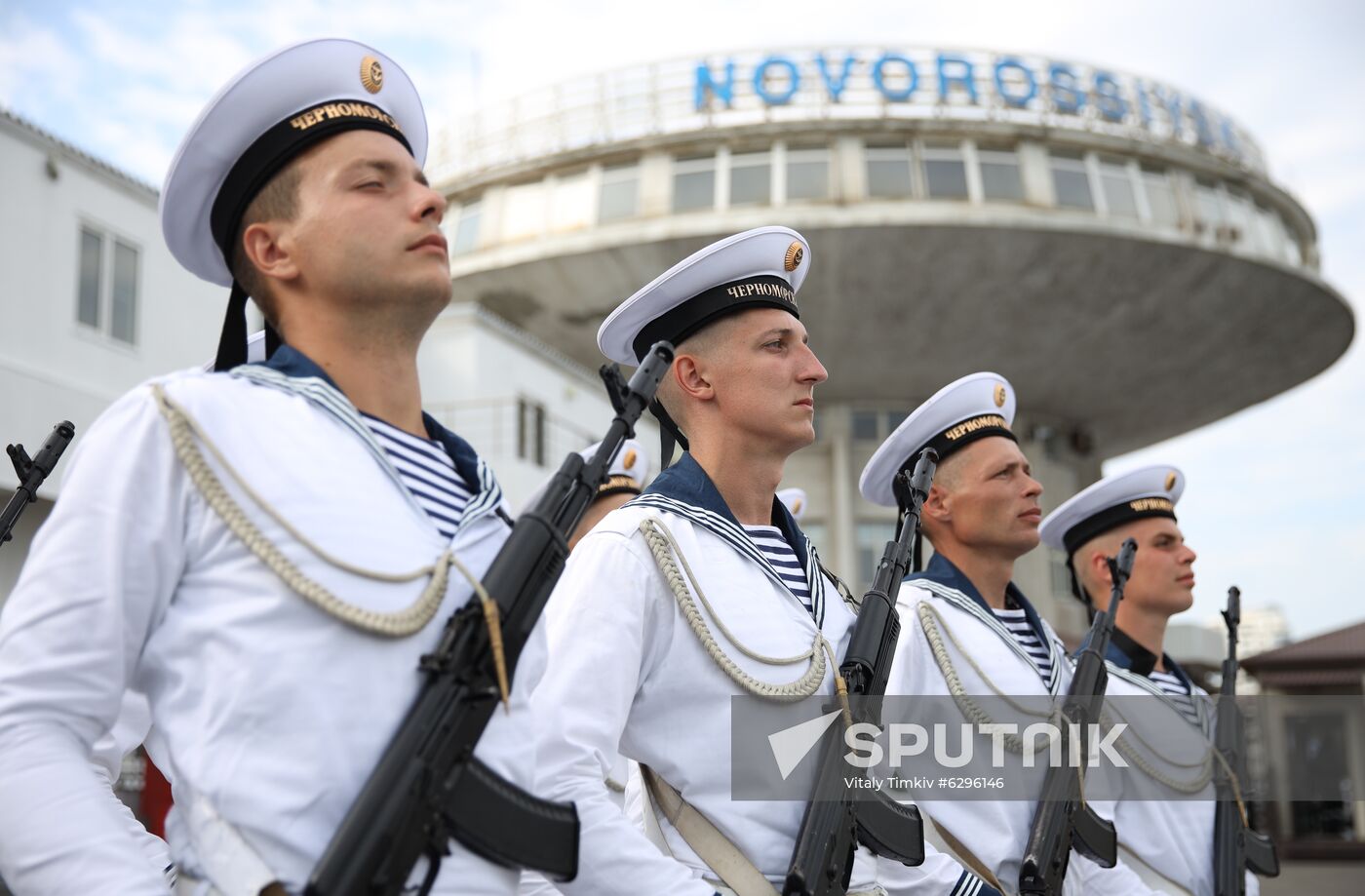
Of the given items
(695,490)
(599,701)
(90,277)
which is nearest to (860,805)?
(599,701)

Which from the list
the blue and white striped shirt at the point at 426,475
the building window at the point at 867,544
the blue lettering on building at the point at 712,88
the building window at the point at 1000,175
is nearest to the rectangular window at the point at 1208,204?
the building window at the point at 1000,175

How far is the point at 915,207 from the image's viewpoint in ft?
82.3

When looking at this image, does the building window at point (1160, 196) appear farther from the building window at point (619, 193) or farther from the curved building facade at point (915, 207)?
the building window at point (619, 193)

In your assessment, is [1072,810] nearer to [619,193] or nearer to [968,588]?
[968,588]

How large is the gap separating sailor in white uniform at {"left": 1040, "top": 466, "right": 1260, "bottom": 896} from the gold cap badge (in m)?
3.59

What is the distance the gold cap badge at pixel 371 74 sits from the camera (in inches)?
97.6

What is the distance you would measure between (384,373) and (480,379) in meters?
17.0

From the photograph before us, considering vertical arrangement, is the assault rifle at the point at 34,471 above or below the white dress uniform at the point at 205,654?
above

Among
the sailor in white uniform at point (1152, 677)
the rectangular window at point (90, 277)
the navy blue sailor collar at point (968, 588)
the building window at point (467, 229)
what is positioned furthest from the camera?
the building window at point (467, 229)

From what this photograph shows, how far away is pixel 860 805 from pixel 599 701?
685 millimetres

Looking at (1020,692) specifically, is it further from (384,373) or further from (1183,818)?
(384,373)

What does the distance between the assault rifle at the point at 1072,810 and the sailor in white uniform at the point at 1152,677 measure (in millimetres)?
340

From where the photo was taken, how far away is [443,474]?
2363 millimetres

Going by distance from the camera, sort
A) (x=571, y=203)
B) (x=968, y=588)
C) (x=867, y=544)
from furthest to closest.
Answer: (x=867, y=544) → (x=571, y=203) → (x=968, y=588)
